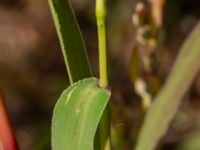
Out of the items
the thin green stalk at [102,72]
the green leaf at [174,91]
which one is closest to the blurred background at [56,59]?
the green leaf at [174,91]

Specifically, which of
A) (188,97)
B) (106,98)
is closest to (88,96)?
(106,98)

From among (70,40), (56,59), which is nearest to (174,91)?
(70,40)

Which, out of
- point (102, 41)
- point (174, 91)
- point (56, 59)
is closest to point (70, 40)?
point (102, 41)

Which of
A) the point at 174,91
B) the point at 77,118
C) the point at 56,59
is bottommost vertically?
the point at 56,59

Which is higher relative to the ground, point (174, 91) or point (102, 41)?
point (102, 41)

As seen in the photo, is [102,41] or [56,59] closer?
[102,41]

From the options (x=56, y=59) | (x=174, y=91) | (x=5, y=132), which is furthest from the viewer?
(x=56, y=59)

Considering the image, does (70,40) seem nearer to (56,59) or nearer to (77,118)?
(77,118)

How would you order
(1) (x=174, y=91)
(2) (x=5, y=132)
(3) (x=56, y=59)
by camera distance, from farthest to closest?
(3) (x=56, y=59)
(1) (x=174, y=91)
(2) (x=5, y=132)
